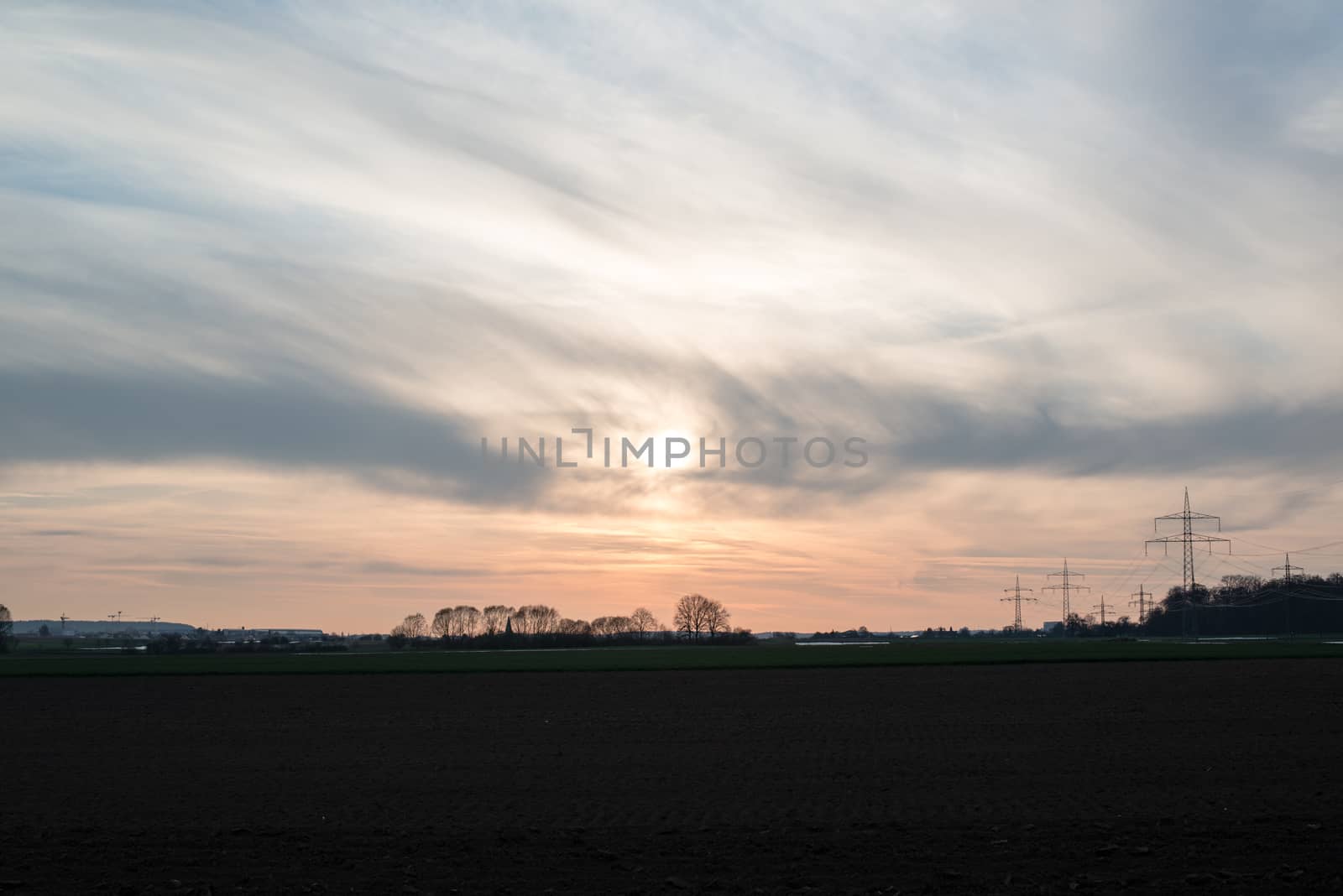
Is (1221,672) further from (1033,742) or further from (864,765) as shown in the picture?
(864,765)

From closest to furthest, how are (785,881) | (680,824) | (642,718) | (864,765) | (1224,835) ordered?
(785,881) < (1224,835) < (680,824) < (864,765) < (642,718)

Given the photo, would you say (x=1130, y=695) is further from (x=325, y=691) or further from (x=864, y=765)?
(x=325, y=691)

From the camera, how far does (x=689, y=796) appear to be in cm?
2602

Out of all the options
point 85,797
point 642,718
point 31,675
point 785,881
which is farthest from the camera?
point 31,675

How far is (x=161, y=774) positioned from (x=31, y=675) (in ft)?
205

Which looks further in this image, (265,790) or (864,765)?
(864,765)

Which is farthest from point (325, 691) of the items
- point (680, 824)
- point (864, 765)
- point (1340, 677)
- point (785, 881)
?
point (1340, 677)

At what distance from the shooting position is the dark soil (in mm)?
18984

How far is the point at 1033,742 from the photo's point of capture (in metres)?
35.1

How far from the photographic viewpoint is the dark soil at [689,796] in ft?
62.3

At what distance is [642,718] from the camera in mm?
44250

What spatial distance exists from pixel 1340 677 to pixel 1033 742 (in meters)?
35.4

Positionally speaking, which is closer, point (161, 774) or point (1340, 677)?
point (161, 774)

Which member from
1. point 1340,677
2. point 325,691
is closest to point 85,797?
point 325,691
